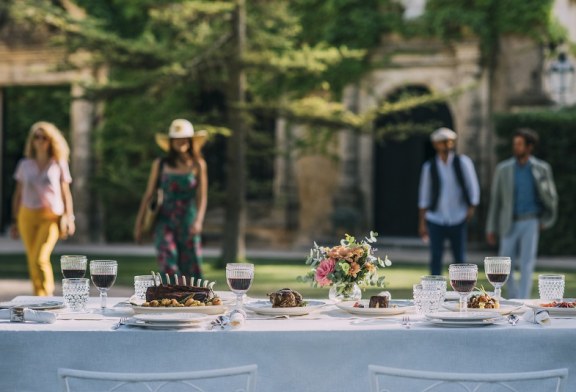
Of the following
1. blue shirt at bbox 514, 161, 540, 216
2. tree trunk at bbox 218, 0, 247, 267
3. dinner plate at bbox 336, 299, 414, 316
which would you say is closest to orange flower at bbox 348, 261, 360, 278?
dinner plate at bbox 336, 299, 414, 316

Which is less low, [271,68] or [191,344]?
[271,68]

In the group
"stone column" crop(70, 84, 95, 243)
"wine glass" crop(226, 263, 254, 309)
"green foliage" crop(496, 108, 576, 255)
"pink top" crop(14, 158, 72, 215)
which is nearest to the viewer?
"wine glass" crop(226, 263, 254, 309)

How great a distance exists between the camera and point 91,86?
14.7 metres

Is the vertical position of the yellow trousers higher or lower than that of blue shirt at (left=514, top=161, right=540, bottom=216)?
lower

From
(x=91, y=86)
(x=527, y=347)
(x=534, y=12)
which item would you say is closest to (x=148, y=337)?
(x=527, y=347)

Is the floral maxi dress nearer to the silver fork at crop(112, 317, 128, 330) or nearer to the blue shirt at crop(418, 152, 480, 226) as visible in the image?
the blue shirt at crop(418, 152, 480, 226)

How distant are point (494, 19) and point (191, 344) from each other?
16.8 m

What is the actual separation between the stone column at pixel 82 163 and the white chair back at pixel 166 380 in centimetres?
1761

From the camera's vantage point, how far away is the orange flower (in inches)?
174

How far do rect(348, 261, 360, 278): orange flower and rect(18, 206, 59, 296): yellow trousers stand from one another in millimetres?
4970

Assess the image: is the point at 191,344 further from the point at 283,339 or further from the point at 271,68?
the point at 271,68

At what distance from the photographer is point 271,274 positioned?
1443cm

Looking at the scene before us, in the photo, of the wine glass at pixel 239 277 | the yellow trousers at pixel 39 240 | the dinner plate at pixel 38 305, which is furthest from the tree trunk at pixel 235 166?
the wine glass at pixel 239 277

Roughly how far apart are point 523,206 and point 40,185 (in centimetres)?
432
